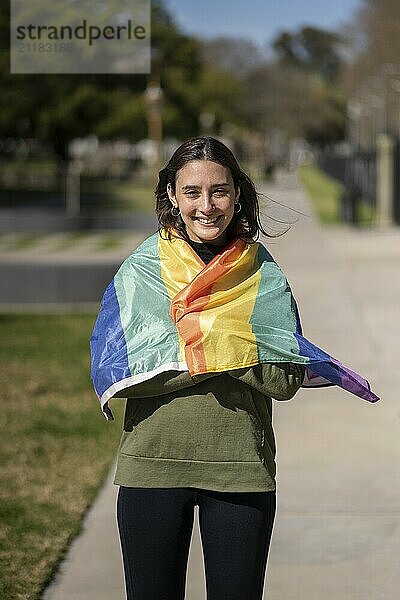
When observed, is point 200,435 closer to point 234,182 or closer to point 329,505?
point 234,182

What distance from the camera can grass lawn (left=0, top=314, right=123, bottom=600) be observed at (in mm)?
4773

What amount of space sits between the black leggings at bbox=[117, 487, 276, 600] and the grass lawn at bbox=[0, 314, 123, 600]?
167cm

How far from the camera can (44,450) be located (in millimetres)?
6602

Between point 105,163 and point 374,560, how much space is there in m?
77.5

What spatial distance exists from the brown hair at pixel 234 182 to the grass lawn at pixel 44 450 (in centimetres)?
203

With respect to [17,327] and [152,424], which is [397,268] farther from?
[152,424]

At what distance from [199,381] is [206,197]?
17.6 inches

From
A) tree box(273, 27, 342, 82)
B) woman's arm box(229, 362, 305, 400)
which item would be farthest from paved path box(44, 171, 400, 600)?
tree box(273, 27, 342, 82)

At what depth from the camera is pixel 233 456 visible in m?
2.68

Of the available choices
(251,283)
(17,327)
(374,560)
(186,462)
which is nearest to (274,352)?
(251,283)

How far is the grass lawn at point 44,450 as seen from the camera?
15.7 feet

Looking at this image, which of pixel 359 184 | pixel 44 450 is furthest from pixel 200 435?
pixel 359 184

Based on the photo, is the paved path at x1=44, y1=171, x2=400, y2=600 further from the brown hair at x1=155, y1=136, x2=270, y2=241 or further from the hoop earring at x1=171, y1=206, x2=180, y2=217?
the hoop earring at x1=171, y1=206, x2=180, y2=217
